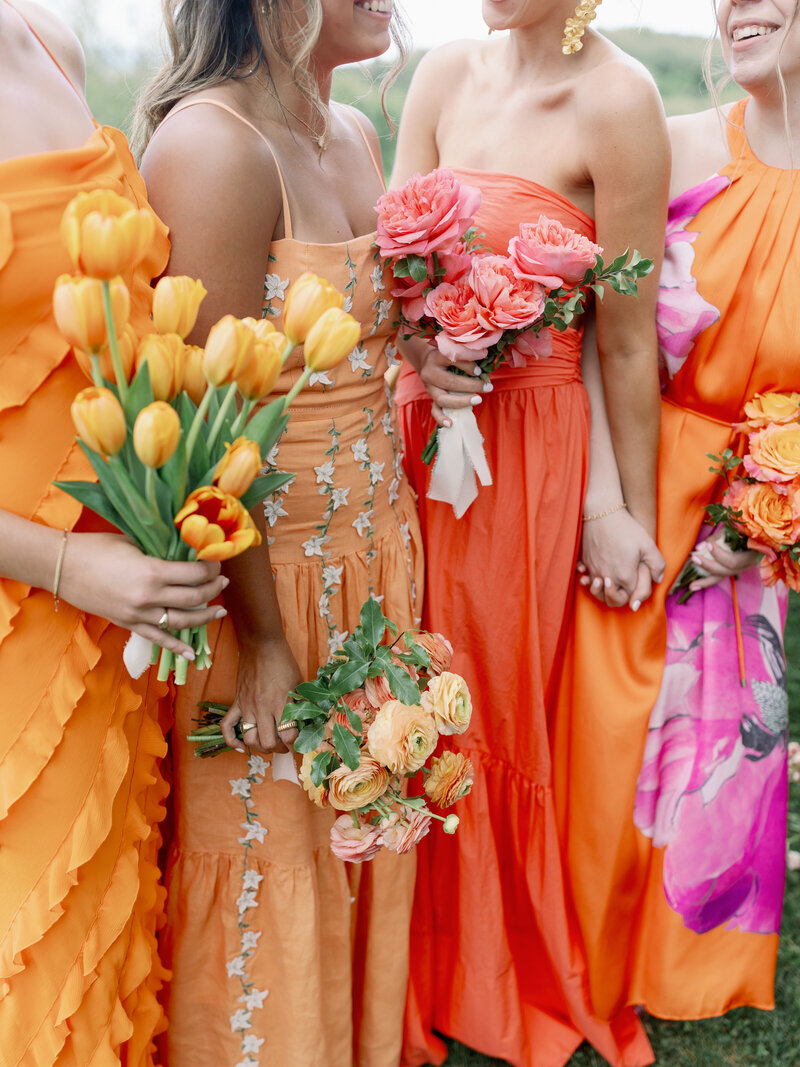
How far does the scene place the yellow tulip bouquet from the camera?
102cm

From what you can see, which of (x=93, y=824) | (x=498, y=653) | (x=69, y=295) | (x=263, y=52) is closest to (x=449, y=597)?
(x=498, y=653)

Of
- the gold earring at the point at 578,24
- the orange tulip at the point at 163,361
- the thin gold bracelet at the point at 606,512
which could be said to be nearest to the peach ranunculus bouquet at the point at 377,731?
the orange tulip at the point at 163,361

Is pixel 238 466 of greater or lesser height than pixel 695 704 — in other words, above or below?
Result: above

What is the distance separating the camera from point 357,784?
4.79 feet

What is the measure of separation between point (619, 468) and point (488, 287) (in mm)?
661

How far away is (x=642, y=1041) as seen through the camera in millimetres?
2371

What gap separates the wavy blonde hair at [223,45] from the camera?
160 centimetres

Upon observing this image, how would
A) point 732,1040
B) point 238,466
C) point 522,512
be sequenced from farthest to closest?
point 732,1040 → point 522,512 → point 238,466

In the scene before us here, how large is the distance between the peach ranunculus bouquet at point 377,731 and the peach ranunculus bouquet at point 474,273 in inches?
24.0

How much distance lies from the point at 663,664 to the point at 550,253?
1.07 metres

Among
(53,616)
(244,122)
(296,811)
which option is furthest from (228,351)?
(296,811)

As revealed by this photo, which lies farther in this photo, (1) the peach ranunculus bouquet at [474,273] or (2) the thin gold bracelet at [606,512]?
(2) the thin gold bracelet at [606,512]

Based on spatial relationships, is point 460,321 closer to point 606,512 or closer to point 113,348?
point 606,512

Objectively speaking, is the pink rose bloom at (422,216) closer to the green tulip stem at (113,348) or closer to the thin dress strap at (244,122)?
the thin dress strap at (244,122)
